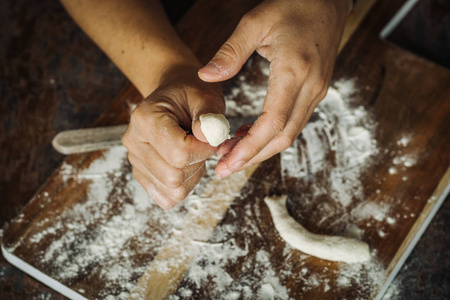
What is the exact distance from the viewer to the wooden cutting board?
0.95 m

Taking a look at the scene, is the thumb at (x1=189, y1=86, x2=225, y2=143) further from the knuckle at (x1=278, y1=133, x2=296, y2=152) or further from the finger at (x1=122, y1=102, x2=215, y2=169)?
the knuckle at (x1=278, y1=133, x2=296, y2=152)

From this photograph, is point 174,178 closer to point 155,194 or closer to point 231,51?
point 155,194

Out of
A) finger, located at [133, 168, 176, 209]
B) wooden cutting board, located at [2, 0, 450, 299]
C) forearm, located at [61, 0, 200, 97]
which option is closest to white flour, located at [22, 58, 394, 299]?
wooden cutting board, located at [2, 0, 450, 299]

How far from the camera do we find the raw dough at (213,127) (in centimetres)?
70

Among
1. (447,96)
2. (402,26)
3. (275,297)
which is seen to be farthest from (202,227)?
(402,26)

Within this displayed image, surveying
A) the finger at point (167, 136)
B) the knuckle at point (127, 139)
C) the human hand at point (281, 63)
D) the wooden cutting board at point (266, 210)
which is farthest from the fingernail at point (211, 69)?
the wooden cutting board at point (266, 210)

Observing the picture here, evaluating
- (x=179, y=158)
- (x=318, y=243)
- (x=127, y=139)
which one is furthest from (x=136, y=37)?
(x=318, y=243)

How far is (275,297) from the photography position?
3.04 ft

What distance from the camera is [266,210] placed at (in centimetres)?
103

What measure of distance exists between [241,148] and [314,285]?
0.40 meters

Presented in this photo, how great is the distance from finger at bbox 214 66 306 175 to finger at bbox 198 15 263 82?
0.24ft

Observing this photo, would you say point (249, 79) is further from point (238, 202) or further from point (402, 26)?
point (402, 26)

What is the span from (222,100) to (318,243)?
0.41 metres

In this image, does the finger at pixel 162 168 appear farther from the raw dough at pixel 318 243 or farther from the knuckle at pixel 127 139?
the raw dough at pixel 318 243
